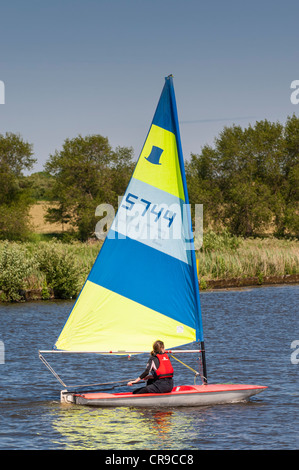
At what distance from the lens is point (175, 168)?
17703mm

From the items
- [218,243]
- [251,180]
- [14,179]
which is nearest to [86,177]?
[14,179]

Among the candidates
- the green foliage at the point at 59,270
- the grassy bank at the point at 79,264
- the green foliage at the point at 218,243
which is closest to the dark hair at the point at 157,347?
the grassy bank at the point at 79,264

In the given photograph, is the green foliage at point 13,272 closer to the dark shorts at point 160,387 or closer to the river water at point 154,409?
the river water at point 154,409

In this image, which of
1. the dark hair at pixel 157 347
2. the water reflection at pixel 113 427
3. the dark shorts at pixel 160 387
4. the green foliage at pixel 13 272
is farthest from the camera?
the green foliage at pixel 13 272

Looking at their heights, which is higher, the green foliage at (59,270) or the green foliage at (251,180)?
the green foliage at (251,180)

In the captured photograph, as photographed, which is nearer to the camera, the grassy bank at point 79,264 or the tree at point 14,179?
the grassy bank at point 79,264

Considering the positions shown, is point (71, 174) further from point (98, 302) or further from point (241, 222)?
point (98, 302)

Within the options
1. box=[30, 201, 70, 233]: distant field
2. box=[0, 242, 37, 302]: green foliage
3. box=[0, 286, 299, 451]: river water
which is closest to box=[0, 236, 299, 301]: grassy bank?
box=[0, 242, 37, 302]: green foliage

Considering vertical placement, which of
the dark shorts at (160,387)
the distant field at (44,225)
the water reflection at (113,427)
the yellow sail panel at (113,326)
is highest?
the distant field at (44,225)

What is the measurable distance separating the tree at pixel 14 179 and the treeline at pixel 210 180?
106mm

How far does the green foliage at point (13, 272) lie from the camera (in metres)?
39.2

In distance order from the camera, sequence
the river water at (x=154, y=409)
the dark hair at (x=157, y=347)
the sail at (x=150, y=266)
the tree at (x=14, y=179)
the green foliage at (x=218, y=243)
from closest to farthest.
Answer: the river water at (x=154, y=409)
the dark hair at (x=157, y=347)
the sail at (x=150, y=266)
the green foliage at (x=218, y=243)
the tree at (x=14, y=179)

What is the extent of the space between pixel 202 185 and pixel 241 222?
653cm

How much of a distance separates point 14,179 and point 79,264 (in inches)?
1359
